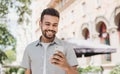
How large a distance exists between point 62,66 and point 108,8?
17651 millimetres

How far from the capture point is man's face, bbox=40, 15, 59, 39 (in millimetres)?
2375

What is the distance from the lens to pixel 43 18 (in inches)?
97.0

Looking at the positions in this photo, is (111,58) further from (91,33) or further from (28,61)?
(28,61)

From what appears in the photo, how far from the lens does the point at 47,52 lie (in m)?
2.43

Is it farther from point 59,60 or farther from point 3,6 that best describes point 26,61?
point 3,6

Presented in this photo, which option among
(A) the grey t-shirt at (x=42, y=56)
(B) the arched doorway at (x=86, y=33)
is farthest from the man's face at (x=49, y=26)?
(B) the arched doorway at (x=86, y=33)

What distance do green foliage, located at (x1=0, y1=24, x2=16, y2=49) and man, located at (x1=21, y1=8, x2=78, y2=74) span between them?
541 inches

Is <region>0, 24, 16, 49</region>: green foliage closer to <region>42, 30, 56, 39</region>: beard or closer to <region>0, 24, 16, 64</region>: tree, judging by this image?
<region>0, 24, 16, 64</region>: tree

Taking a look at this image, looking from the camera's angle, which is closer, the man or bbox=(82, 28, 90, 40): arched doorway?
the man

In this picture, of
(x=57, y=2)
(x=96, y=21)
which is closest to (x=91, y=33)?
(x=96, y=21)

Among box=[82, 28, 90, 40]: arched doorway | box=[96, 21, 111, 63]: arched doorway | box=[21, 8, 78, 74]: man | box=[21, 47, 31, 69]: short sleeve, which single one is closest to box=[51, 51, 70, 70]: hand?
box=[21, 8, 78, 74]: man

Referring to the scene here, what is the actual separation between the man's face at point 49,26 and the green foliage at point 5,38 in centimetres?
1385

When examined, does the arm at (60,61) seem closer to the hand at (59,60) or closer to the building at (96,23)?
the hand at (59,60)

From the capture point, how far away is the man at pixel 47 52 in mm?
2373
